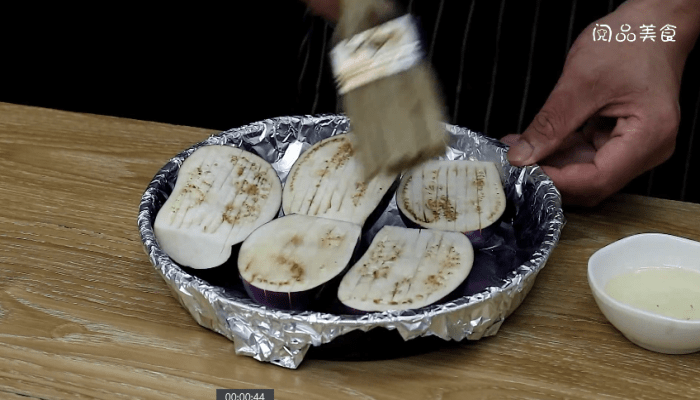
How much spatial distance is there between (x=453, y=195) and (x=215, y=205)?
20.9 inches

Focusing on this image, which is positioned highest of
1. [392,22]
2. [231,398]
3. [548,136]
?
[392,22]

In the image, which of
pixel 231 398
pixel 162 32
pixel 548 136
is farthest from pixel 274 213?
pixel 162 32

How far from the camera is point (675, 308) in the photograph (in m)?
1.26

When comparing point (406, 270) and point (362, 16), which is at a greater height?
point (362, 16)

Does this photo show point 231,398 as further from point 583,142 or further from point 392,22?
point 583,142

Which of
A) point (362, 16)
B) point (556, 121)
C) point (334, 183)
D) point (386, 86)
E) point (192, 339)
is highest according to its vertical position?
point (362, 16)

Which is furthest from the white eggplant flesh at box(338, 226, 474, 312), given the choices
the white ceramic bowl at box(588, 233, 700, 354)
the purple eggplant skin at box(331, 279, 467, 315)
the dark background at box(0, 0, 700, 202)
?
the dark background at box(0, 0, 700, 202)

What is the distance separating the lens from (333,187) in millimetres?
1662

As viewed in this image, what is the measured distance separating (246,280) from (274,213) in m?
0.27

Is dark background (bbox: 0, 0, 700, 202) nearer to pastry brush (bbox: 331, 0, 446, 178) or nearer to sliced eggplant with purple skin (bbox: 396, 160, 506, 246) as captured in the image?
sliced eggplant with purple skin (bbox: 396, 160, 506, 246)

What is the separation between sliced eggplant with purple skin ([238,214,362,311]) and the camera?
1.32 metres

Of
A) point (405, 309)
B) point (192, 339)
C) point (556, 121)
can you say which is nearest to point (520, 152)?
point (556, 121)

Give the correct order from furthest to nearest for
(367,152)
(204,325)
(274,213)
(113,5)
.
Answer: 1. (113,5)
2. (274,213)
3. (367,152)
4. (204,325)

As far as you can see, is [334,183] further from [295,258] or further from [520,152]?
[520,152]
